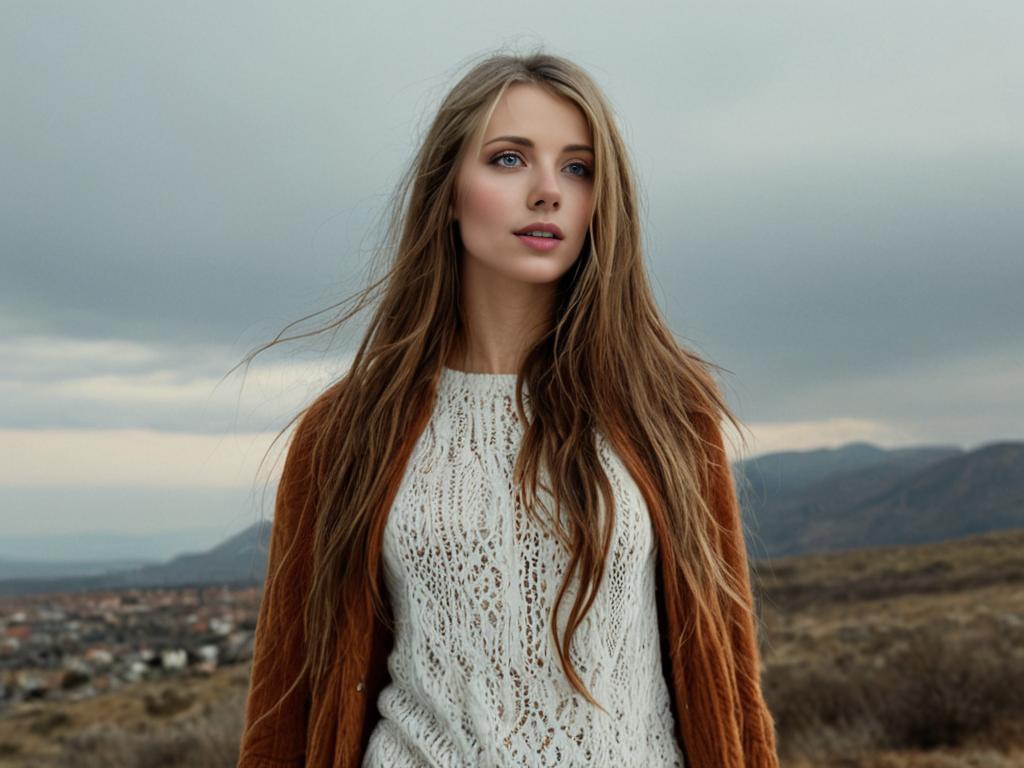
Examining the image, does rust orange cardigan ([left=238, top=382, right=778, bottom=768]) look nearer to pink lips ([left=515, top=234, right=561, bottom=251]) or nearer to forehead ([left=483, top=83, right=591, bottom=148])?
pink lips ([left=515, top=234, right=561, bottom=251])

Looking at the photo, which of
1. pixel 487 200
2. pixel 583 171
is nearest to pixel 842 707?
pixel 583 171

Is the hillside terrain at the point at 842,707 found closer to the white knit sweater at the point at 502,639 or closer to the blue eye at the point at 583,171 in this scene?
the white knit sweater at the point at 502,639

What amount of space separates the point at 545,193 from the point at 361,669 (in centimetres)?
125

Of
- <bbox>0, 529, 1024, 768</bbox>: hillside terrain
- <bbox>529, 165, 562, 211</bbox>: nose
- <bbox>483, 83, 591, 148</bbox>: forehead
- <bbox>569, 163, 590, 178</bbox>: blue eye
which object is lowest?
<bbox>0, 529, 1024, 768</bbox>: hillside terrain

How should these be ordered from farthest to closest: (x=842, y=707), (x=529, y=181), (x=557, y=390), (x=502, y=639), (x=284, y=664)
Answer: (x=842, y=707) < (x=284, y=664) < (x=557, y=390) < (x=529, y=181) < (x=502, y=639)

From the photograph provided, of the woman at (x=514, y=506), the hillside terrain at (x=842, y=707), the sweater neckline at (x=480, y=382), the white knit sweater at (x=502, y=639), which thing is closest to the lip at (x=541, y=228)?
the woman at (x=514, y=506)

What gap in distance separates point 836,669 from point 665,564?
931 centimetres

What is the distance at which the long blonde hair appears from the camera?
2.80m

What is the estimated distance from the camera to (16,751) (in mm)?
13125

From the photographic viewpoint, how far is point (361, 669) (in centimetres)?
286

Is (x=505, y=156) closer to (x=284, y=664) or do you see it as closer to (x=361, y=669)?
(x=361, y=669)

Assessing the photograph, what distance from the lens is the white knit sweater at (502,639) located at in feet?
8.59

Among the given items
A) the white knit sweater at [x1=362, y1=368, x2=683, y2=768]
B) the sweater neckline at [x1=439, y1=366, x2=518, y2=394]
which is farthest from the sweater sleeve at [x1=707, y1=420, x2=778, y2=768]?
the sweater neckline at [x1=439, y1=366, x2=518, y2=394]

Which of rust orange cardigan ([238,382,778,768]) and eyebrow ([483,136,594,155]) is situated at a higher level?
eyebrow ([483,136,594,155])
